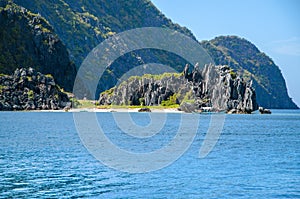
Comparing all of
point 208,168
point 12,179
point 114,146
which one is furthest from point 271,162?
point 12,179

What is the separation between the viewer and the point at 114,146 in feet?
305

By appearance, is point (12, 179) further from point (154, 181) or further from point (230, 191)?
point (230, 191)

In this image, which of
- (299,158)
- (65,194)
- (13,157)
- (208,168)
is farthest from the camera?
(299,158)

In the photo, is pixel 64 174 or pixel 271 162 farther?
pixel 271 162

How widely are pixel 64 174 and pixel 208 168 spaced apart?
1973 centimetres

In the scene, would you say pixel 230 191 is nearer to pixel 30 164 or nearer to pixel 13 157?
pixel 30 164

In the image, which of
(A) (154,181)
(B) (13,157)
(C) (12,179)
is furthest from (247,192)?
(B) (13,157)

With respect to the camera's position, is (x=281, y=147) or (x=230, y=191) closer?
(x=230, y=191)

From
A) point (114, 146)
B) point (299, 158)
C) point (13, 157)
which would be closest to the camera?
point (13, 157)

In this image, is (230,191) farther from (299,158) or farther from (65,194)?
(299,158)

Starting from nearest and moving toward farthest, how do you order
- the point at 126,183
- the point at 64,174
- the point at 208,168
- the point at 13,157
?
1. the point at 126,183
2. the point at 64,174
3. the point at 208,168
4. the point at 13,157

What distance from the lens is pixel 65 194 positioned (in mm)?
47875

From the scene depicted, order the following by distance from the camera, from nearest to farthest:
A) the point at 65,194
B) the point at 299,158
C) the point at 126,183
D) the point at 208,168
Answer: the point at 65,194
the point at 126,183
the point at 208,168
the point at 299,158

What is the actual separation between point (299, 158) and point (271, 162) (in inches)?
309
